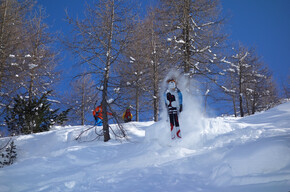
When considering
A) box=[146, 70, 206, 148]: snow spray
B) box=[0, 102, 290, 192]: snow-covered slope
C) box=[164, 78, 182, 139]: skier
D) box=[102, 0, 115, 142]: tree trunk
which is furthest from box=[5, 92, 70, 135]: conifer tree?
box=[164, 78, 182, 139]: skier

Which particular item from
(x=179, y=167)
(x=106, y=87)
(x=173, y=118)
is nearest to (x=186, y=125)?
(x=173, y=118)

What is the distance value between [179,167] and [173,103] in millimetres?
2699

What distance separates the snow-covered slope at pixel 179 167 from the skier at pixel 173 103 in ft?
0.95

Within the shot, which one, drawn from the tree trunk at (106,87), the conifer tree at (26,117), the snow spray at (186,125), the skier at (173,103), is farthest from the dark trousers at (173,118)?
the conifer tree at (26,117)

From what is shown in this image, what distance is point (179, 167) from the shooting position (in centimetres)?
321

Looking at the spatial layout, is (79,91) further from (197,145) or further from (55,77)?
(197,145)

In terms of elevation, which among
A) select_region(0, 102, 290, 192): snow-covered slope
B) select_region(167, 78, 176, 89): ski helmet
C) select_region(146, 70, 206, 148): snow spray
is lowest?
select_region(0, 102, 290, 192): snow-covered slope

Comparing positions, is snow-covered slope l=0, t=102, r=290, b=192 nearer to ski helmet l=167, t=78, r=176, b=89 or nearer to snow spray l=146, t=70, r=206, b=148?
snow spray l=146, t=70, r=206, b=148

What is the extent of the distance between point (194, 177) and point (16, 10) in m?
11.6

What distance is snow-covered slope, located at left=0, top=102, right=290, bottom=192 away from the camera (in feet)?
7.92

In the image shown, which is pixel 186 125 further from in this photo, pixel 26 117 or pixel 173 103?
pixel 26 117

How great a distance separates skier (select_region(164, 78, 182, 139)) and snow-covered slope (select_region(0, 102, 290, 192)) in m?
0.29

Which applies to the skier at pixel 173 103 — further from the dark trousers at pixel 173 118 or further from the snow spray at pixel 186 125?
the snow spray at pixel 186 125

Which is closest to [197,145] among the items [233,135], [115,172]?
[233,135]
